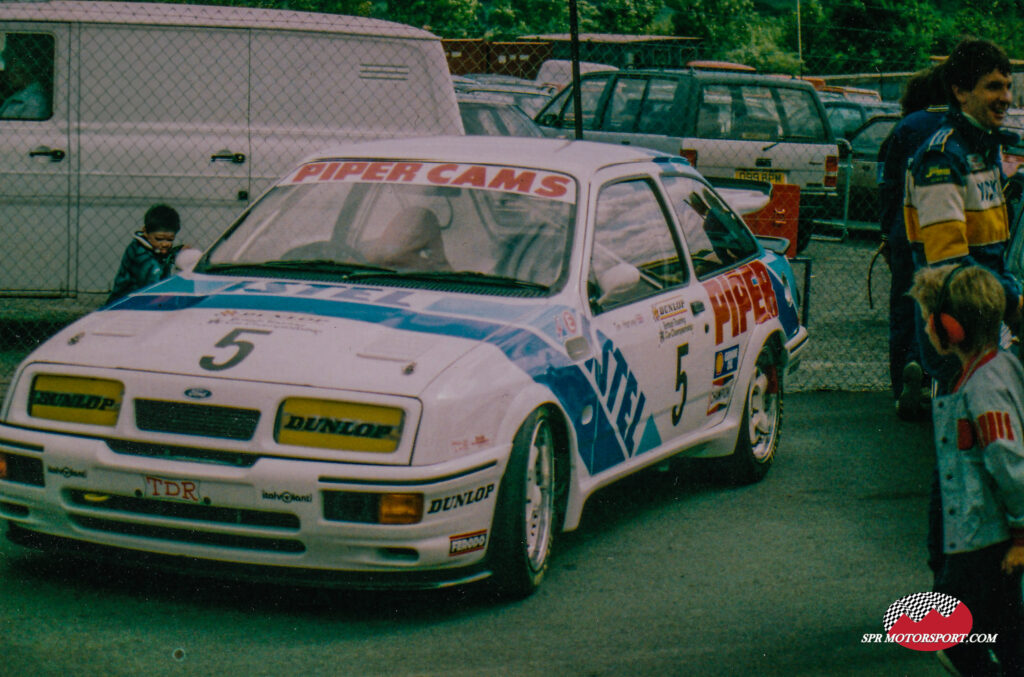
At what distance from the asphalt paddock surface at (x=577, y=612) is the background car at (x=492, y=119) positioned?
811cm

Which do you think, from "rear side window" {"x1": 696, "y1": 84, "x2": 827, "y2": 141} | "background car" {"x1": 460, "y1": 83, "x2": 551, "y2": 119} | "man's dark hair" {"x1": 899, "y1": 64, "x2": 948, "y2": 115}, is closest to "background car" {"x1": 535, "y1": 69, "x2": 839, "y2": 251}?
"rear side window" {"x1": 696, "y1": 84, "x2": 827, "y2": 141}

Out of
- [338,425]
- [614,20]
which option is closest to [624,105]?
[338,425]

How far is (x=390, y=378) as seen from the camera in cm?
453

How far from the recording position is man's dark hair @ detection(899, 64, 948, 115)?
26.8ft

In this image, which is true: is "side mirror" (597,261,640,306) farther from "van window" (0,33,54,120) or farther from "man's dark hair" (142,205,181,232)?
"van window" (0,33,54,120)

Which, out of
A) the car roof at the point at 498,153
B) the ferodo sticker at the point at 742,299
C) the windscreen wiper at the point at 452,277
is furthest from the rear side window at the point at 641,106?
the windscreen wiper at the point at 452,277

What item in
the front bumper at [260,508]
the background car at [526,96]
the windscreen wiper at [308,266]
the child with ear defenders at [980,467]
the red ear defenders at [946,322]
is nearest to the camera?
the child with ear defenders at [980,467]

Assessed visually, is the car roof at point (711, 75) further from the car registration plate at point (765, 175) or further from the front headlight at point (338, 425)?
the front headlight at point (338, 425)

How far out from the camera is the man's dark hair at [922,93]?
817cm

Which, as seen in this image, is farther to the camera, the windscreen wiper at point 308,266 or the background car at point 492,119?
the background car at point 492,119

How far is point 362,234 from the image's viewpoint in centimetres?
573

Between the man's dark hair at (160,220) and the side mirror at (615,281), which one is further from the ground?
the side mirror at (615,281)

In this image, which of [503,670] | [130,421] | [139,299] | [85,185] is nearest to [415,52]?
[85,185]

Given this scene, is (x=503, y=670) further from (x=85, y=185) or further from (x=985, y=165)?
(x=85, y=185)
